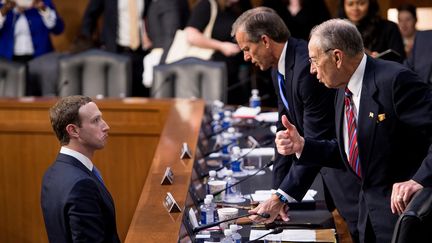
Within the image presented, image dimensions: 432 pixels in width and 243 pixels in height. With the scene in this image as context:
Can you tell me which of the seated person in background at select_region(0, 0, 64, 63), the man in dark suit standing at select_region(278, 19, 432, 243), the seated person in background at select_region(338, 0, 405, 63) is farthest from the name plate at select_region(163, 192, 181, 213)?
the seated person in background at select_region(0, 0, 64, 63)

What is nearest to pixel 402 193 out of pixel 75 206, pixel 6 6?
pixel 75 206

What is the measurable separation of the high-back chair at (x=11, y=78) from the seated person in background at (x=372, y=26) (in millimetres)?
2337

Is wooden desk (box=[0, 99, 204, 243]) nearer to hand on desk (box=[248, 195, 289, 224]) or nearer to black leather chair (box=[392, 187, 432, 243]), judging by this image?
hand on desk (box=[248, 195, 289, 224])

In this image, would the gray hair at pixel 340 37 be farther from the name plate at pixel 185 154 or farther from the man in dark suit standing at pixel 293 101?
the name plate at pixel 185 154

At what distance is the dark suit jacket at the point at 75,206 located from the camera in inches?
119

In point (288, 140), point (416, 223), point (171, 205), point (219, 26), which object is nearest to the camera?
point (416, 223)

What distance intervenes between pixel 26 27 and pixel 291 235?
13.9 feet

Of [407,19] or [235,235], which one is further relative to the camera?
[407,19]

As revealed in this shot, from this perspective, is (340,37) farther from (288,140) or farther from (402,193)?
(402,193)

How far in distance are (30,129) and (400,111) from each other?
10.4 ft

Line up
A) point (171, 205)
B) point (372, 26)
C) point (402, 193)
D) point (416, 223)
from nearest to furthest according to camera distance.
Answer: point (416, 223)
point (402, 193)
point (171, 205)
point (372, 26)

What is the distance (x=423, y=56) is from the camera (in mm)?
5141

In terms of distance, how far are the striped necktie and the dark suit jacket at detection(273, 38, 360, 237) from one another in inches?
9.3

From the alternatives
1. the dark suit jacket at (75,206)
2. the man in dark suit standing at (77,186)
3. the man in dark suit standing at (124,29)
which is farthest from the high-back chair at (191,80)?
the dark suit jacket at (75,206)
